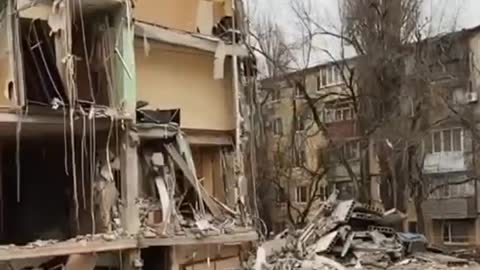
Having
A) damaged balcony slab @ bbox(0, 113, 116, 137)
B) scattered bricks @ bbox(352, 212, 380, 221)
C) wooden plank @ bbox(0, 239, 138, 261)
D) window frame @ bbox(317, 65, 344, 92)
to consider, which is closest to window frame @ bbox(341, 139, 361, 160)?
window frame @ bbox(317, 65, 344, 92)

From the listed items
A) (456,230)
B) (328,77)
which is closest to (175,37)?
(328,77)

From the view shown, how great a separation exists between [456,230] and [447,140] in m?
4.81

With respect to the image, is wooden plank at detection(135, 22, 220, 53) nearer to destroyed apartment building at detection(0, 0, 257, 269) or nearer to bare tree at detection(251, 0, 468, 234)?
destroyed apartment building at detection(0, 0, 257, 269)

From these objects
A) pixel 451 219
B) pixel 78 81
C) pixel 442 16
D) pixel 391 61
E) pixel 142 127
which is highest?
pixel 442 16

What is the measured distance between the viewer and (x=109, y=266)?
14.7 meters

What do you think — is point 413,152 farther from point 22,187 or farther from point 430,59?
point 22,187

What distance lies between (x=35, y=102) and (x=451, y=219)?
29770mm

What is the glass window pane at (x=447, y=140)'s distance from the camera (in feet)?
122

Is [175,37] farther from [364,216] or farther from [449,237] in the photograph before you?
[449,237]

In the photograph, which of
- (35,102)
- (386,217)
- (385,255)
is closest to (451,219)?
(386,217)

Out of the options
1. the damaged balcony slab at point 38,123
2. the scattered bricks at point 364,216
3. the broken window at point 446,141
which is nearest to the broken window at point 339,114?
the broken window at point 446,141

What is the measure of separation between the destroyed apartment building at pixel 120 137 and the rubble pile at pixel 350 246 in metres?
4.73

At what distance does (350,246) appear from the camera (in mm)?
22516

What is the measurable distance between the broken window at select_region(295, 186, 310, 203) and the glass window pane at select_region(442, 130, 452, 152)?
23.6ft
